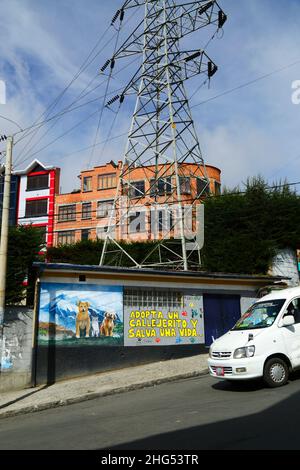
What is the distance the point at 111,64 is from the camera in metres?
24.3

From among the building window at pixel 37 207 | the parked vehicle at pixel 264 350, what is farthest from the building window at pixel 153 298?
the building window at pixel 37 207

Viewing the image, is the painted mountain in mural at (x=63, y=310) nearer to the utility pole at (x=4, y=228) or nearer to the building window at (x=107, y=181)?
the utility pole at (x=4, y=228)

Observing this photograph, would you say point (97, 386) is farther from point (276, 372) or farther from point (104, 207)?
point (104, 207)

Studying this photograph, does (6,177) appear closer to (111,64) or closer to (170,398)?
(170,398)

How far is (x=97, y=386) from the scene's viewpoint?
40.6ft

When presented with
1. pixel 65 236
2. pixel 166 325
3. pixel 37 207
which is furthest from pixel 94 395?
pixel 37 207

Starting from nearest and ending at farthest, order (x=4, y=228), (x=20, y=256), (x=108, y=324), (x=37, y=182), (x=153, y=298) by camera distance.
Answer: (x=4, y=228)
(x=108, y=324)
(x=153, y=298)
(x=20, y=256)
(x=37, y=182)

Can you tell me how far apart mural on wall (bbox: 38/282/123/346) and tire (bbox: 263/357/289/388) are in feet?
21.0

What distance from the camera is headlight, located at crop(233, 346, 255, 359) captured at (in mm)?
9766

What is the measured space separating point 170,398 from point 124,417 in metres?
1.89

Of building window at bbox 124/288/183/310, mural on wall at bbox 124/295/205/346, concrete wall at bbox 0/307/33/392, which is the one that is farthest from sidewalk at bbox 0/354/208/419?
building window at bbox 124/288/183/310

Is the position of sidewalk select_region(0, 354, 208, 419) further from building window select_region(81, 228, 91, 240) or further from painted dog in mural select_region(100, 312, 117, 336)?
building window select_region(81, 228, 91, 240)

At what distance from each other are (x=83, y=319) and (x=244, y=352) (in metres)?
6.37
